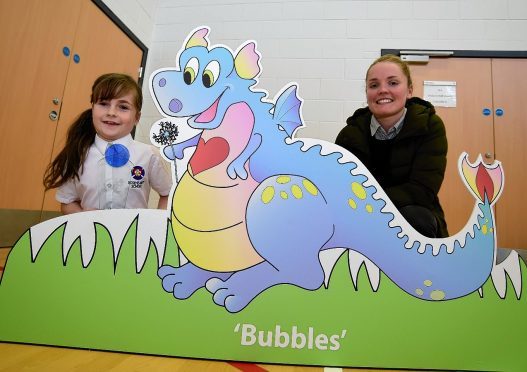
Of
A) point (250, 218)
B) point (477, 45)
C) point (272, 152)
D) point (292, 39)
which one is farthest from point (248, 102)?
point (477, 45)

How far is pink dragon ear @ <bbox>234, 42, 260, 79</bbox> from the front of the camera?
0.77 meters

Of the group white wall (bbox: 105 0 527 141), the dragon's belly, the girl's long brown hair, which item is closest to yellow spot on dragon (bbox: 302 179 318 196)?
the dragon's belly

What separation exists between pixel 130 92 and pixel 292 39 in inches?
73.0

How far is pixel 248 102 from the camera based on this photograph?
2.49ft

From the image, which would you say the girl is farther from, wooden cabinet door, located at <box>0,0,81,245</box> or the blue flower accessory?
wooden cabinet door, located at <box>0,0,81,245</box>

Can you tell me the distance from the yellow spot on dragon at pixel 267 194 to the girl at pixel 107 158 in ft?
1.54

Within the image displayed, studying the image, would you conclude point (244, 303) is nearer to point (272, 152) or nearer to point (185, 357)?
point (185, 357)

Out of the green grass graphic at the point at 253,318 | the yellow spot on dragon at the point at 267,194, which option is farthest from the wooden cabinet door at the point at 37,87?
the yellow spot on dragon at the point at 267,194

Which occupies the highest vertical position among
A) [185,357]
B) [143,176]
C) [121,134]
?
[121,134]

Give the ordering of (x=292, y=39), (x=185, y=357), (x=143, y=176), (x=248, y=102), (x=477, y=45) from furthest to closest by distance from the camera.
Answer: (x=292, y=39), (x=477, y=45), (x=143, y=176), (x=248, y=102), (x=185, y=357)

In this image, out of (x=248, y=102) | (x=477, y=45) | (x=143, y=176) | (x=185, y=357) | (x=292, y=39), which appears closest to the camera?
(x=185, y=357)

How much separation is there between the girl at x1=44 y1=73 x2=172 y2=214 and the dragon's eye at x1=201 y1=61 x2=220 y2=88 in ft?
1.21

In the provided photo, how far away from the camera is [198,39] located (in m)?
0.77

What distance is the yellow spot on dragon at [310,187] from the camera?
2.39 feet
